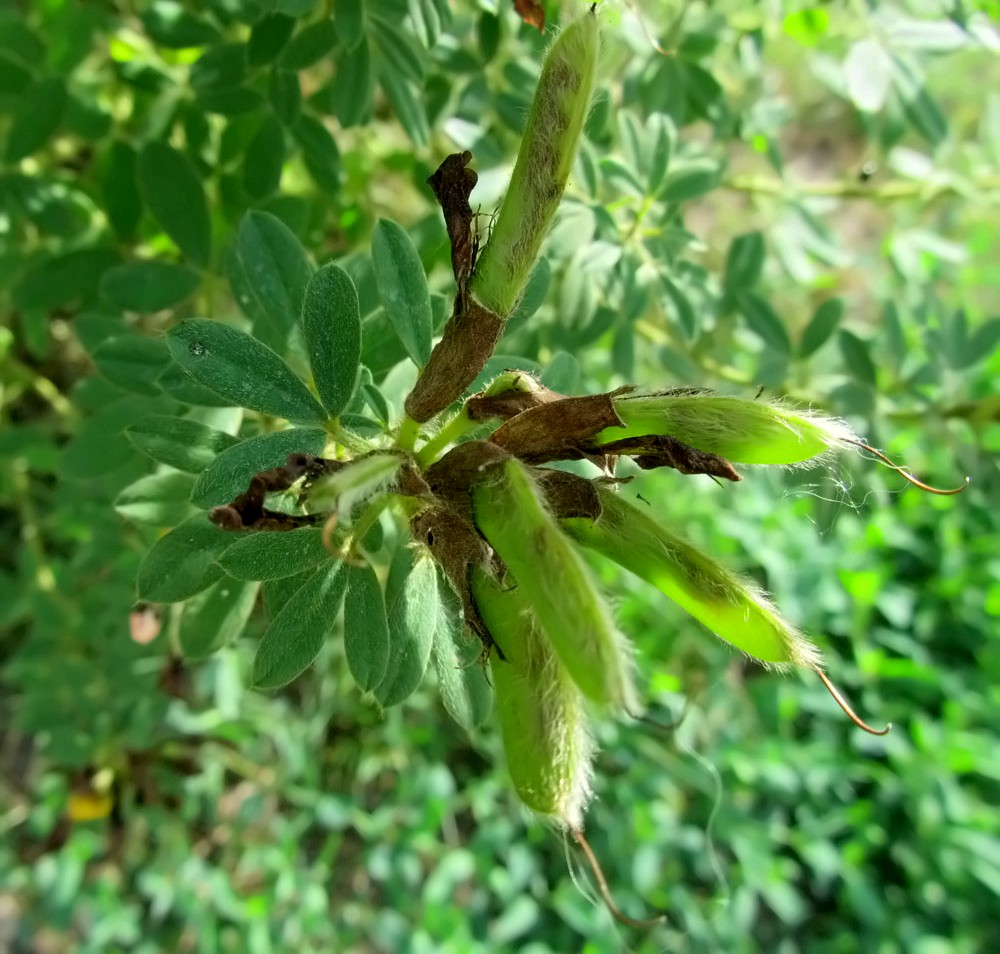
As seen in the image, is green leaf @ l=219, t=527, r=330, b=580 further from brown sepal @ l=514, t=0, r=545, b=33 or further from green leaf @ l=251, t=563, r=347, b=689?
brown sepal @ l=514, t=0, r=545, b=33

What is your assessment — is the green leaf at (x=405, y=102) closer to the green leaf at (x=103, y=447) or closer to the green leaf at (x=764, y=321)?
the green leaf at (x=103, y=447)

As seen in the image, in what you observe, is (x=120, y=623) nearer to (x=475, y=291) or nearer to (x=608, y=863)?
(x=475, y=291)

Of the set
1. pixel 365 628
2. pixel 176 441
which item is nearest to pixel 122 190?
pixel 176 441

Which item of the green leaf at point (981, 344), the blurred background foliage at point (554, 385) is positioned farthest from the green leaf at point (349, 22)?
the green leaf at point (981, 344)

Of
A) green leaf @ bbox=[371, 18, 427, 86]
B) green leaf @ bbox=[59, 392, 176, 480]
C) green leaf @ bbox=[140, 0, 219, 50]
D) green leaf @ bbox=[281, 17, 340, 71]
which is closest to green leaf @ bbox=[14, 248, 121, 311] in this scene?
green leaf @ bbox=[59, 392, 176, 480]

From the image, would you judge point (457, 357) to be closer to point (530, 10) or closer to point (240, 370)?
point (240, 370)
